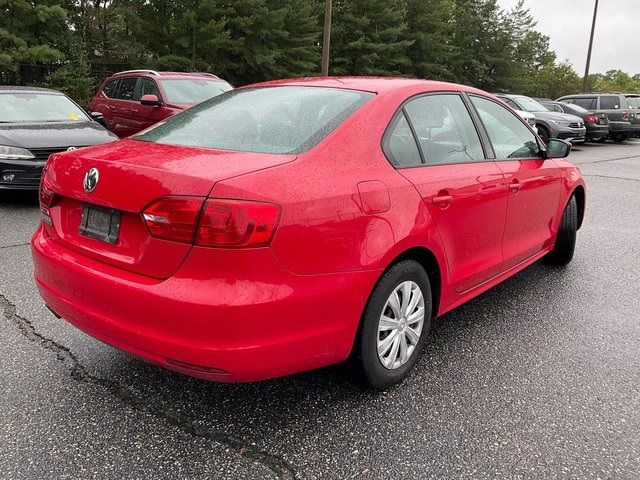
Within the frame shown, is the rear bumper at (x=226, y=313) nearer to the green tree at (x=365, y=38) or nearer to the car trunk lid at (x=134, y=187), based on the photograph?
the car trunk lid at (x=134, y=187)

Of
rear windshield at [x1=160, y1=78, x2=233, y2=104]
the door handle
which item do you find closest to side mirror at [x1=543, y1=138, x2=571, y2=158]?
the door handle

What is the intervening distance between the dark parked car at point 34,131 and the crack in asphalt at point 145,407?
3.51 metres

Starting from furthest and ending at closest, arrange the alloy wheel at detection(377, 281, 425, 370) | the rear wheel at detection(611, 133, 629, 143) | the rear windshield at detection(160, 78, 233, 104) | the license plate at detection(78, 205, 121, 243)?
the rear wheel at detection(611, 133, 629, 143), the rear windshield at detection(160, 78, 233, 104), the alloy wheel at detection(377, 281, 425, 370), the license plate at detection(78, 205, 121, 243)

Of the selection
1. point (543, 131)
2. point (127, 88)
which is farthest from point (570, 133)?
point (127, 88)

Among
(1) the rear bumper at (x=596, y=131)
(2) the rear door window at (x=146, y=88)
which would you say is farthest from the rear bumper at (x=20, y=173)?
(1) the rear bumper at (x=596, y=131)

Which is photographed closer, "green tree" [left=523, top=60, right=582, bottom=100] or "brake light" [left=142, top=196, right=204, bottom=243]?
"brake light" [left=142, top=196, right=204, bottom=243]

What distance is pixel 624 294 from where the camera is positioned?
4457mm

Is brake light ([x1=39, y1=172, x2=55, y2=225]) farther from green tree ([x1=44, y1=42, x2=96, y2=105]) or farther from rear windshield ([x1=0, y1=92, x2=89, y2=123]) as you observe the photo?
green tree ([x1=44, y1=42, x2=96, y2=105])

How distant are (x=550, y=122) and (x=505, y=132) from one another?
14.4 meters

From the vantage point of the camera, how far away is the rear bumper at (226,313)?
2.15m

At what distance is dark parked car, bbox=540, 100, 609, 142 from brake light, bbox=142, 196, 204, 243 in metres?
19.5

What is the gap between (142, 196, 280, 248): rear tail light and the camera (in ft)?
6.99

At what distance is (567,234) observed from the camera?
485 cm

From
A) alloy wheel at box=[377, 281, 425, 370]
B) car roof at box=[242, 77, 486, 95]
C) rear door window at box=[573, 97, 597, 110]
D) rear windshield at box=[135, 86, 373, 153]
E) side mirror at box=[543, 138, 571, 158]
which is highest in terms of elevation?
rear door window at box=[573, 97, 597, 110]
